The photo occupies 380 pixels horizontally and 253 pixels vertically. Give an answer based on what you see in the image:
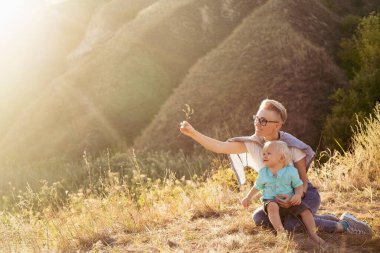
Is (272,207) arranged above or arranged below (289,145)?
below

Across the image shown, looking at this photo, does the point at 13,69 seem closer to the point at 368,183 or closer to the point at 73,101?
the point at 73,101

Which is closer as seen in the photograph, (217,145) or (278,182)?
(278,182)

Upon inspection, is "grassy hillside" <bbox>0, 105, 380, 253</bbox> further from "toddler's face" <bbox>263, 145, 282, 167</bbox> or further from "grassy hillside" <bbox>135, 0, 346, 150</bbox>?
"grassy hillside" <bbox>135, 0, 346, 150</bbox>

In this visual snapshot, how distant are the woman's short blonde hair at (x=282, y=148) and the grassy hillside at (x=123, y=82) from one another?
76.8 feet

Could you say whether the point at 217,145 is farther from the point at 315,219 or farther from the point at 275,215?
the point at 315,219

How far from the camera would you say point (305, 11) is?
116 feet

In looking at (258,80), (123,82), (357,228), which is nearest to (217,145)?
(357,228)

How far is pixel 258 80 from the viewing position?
28.3 m

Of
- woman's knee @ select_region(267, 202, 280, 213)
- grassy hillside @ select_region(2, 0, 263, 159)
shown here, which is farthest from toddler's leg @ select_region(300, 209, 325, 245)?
grassy hillside @ select_region(2, 0, 263, 159)

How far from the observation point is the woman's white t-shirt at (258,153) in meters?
5.36

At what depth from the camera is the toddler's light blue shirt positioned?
5094 millimetres

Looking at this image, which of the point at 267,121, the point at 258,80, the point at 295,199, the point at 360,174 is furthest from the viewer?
the point at 258,80

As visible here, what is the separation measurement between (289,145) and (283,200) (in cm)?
66

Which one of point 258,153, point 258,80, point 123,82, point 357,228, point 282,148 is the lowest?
point 258,80
